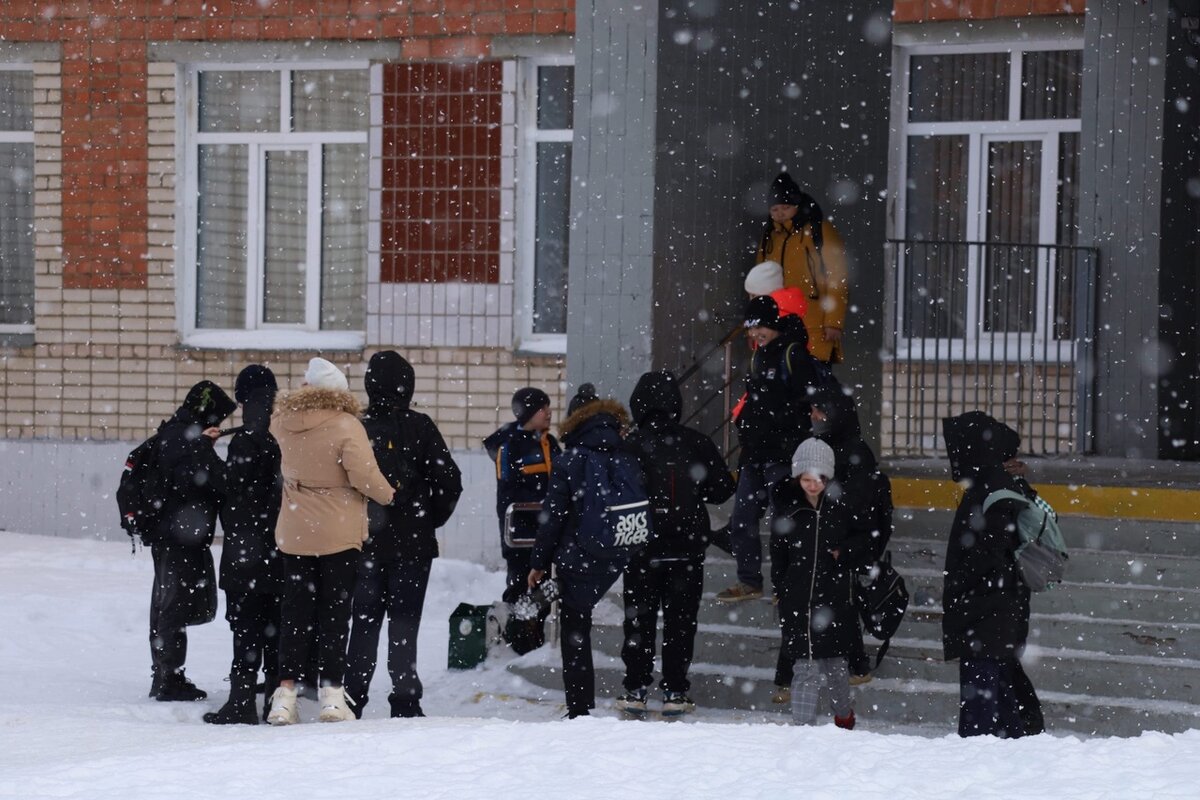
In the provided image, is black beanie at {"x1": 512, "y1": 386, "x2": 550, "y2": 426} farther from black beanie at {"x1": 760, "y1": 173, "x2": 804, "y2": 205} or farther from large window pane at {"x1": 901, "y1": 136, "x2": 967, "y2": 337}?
large window pane at {"x1": 901, "y1": 136, "x2": 967, "y2": 337}

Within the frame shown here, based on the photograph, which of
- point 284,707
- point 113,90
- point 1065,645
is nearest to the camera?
point 284,707

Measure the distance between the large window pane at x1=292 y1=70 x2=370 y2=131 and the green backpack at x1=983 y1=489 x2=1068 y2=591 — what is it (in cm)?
870

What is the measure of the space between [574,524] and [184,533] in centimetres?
201

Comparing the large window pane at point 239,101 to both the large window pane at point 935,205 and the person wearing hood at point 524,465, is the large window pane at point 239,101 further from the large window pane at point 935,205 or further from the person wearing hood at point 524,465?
the person wearing hood at point 524,465

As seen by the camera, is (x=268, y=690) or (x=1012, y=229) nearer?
(x=268, y=690)

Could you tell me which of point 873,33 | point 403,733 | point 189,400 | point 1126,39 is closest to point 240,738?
point 403,733

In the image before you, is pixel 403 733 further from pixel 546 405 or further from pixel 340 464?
pixel 546 405

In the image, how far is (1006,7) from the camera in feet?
45.2

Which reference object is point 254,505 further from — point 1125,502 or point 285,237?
point 285,237

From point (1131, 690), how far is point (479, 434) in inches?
276

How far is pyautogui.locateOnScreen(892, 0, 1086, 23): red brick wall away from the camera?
44.8ft

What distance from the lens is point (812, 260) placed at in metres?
10.6

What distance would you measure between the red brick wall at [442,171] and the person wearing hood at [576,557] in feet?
20.6

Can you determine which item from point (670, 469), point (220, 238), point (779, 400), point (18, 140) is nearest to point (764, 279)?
point (779, 400)
